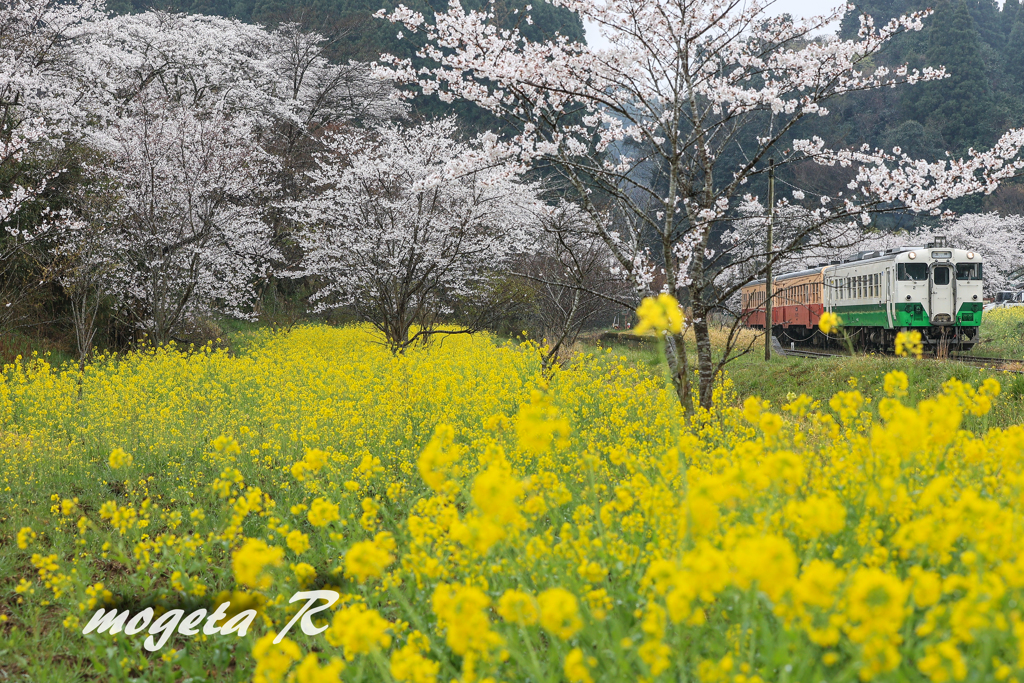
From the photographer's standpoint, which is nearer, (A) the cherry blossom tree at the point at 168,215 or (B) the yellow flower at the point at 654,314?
(B) the yellow flower at the point at 654,314

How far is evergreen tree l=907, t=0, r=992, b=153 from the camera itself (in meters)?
35.1

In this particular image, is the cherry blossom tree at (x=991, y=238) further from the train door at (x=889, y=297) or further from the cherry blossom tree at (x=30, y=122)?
the cherry blossom tree at (x=30, y=122)

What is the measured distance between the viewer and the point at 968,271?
45.0 ft

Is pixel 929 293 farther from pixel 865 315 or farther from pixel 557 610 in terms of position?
pixel 557 610

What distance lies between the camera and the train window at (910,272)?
13.4 metres

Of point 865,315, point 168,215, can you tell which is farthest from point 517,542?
point 865,315

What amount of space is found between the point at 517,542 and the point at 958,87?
43.6 metres

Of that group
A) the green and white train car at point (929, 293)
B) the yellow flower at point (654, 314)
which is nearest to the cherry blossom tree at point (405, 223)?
the green and white train car at point (929, 293)

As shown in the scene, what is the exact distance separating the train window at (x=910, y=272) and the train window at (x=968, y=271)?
Answer: 92 cm

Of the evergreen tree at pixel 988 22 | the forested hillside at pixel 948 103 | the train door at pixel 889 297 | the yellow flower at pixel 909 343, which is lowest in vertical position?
the yellow flower at pixel 909 343

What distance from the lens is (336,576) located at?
143 inches

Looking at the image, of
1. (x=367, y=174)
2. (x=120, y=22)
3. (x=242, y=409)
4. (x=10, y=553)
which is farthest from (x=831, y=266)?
(x=120, y=22)

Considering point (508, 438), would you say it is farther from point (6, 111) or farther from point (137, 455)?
point (6, 111)

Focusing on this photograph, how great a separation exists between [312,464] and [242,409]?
5430 millimetres
